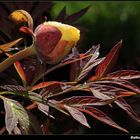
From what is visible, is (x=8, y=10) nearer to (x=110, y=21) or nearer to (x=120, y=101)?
(x=120, y=101)

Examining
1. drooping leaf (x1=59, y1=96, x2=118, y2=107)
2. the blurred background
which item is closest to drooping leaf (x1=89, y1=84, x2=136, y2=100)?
drooping leaf (x1=59, y1=96, x2=118, y2=107)

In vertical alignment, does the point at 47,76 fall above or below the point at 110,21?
above

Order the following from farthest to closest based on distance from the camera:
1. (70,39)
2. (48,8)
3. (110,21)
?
(110,21), (48,8), (70,39)

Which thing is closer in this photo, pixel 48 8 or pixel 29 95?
pixel 29 95

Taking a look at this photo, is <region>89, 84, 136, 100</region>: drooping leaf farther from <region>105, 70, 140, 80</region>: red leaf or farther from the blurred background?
the blurred background

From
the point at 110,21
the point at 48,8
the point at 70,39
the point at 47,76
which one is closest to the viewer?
the point at 70,39

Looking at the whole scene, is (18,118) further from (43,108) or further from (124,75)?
(124,75)

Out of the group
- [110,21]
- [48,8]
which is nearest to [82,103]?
[48,8]
